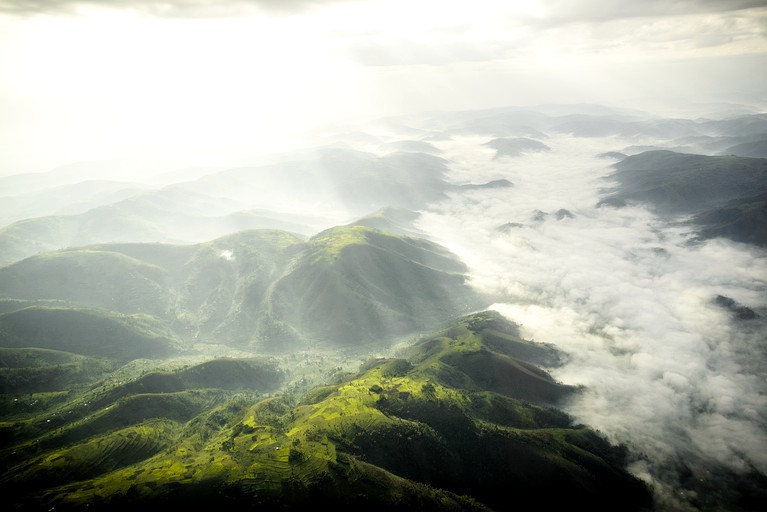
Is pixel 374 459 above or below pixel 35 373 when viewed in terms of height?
above

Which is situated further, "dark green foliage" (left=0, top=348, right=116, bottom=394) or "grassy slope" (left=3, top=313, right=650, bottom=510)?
"dark green foliage" (left=0, top=348, right=116, bottom=394)

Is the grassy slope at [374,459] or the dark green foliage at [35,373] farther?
the dark green foliage at [35,373]

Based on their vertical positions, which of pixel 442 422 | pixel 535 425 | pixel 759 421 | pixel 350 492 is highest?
pixel 350 492

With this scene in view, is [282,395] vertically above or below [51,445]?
below

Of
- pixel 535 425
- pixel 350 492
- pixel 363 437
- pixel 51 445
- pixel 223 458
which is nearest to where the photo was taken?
pixel 350 492

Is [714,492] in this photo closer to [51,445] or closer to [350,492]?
[350,492]


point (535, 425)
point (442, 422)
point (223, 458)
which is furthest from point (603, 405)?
point (223, 458)

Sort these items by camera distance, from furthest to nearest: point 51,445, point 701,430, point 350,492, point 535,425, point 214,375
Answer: point 214,375, point 701,430, point 535,425, point 51,445, point 350,492

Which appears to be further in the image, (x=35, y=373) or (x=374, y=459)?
(x=35, y=373)
